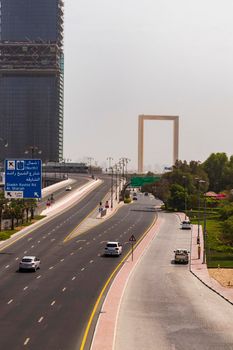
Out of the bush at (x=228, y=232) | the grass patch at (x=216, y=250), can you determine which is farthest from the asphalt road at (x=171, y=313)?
the bush at (x=228, y=232)

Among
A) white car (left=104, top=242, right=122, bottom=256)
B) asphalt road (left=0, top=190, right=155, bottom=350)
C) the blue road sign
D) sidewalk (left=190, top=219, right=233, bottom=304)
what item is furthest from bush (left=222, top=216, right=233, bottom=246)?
the blue road sign

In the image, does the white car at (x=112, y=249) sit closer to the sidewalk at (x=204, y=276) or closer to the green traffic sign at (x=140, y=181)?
the sidewalk at (x=204, y=276)

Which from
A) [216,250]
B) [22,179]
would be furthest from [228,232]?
[22,179]

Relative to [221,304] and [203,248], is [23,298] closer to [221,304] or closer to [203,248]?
[221,304]

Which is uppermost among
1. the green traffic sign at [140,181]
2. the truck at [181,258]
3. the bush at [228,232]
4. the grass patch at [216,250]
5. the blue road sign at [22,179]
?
the blue road sign at [22,179]

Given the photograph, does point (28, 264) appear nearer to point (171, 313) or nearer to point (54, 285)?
point (54, 285)

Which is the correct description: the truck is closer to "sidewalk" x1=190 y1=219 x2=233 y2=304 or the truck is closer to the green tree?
"sidewalk" x1=190 y1=219 x2=233 y2=304

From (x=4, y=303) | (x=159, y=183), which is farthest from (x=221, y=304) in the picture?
(x=159, y=183)
